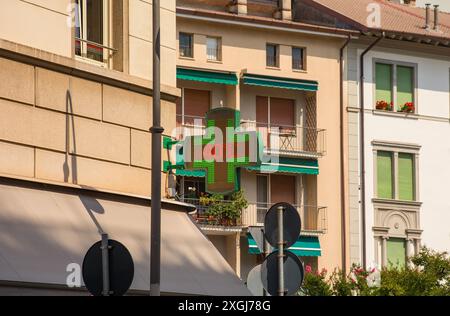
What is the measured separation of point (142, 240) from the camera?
1861 cm

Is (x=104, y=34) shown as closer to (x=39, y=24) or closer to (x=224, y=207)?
(x=39, y=24)

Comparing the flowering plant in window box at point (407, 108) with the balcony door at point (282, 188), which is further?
the flowering plant in window box at point (407, 108)

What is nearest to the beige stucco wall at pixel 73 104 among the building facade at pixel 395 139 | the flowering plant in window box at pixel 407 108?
the building facade at pixel 395 139

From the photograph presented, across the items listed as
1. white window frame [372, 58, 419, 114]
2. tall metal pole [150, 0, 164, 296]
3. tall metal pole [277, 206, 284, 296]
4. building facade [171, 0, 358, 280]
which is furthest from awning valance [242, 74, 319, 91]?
tall metal pole [277, 206, 284, 296]

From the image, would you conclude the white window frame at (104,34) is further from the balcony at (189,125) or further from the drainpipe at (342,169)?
the drainpipe at (342,169)

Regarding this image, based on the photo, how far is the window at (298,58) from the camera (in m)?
49.7

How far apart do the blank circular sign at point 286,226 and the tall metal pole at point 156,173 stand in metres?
1.46

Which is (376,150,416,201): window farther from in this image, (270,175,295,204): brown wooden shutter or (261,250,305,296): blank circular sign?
(261,250,305,296): blank circular sign

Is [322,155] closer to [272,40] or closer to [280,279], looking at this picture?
[272,40]

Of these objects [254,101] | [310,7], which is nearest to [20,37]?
[254,101]

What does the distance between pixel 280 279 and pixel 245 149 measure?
4450 mm

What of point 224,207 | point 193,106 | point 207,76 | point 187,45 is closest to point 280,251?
point 224,207

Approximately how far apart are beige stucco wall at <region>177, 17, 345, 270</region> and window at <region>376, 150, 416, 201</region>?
1.70m

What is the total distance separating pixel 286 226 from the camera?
54.5 ft
